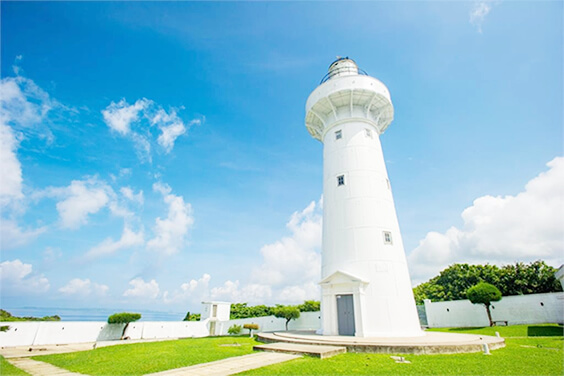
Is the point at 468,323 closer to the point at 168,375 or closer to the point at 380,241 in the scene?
the point at 380,241

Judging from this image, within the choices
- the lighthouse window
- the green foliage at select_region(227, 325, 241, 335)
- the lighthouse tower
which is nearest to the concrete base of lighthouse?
the lighthouse tower

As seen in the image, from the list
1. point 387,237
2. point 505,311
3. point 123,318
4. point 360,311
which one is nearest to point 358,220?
point 387,237

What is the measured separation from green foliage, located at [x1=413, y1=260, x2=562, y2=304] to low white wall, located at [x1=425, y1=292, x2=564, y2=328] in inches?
183

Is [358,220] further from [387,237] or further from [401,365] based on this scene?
[401,365]

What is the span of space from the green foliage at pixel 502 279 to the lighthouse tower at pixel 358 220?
16.9m

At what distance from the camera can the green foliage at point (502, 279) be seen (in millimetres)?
22406

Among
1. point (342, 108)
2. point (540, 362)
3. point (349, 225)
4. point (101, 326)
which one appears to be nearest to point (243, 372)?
point (540, 362)

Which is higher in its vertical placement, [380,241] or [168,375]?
[380,241]

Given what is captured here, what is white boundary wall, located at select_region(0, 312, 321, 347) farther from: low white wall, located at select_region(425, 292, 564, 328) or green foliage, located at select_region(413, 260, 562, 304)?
green foliage, located at select_region(413, 260, 562, 304)

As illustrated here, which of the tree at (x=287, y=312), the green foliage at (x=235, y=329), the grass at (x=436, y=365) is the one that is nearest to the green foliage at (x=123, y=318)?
the green foliage at (x=235, y=329)

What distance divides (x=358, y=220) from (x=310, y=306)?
35.6 ft

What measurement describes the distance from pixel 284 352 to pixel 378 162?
34.9ft

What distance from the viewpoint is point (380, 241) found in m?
13.2

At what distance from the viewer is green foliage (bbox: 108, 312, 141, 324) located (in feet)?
64.0
